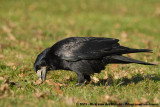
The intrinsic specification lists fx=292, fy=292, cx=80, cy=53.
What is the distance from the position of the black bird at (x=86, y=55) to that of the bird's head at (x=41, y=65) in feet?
0.39

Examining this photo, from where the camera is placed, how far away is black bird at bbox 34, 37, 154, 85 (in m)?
4.78

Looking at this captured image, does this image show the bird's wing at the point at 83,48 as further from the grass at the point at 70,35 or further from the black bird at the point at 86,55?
the grass at the point at 70,35

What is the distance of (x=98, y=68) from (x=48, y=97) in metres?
1.31

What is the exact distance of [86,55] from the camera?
15.7ft

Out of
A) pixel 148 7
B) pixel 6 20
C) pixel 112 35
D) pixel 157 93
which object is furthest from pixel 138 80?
pixel 148 7

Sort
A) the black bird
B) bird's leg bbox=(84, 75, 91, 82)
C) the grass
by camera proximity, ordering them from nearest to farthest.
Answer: the grass, the black bird, bird's leg bbox=(84, 75, 91, 82)

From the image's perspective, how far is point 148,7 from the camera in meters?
15.5

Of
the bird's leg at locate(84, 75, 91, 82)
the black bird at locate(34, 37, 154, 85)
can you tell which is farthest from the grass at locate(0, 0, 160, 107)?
the black bird at locate(34, 37, 154, 85)

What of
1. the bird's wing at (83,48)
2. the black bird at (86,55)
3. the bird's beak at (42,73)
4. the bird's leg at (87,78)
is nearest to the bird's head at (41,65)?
the bird's beak at (42,73)

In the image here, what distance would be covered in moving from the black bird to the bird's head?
120 mm

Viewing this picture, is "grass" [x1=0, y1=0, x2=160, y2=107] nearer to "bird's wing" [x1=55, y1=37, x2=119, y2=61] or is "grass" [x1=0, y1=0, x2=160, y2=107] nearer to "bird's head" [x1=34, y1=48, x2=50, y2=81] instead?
"bird's head" [x1=34, y1=48, x2=50, y2=81]

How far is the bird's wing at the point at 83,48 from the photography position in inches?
188

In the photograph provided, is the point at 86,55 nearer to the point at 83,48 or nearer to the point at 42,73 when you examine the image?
the point at 83,48

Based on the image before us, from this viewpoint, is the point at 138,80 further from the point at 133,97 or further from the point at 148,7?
the point at 148,7
